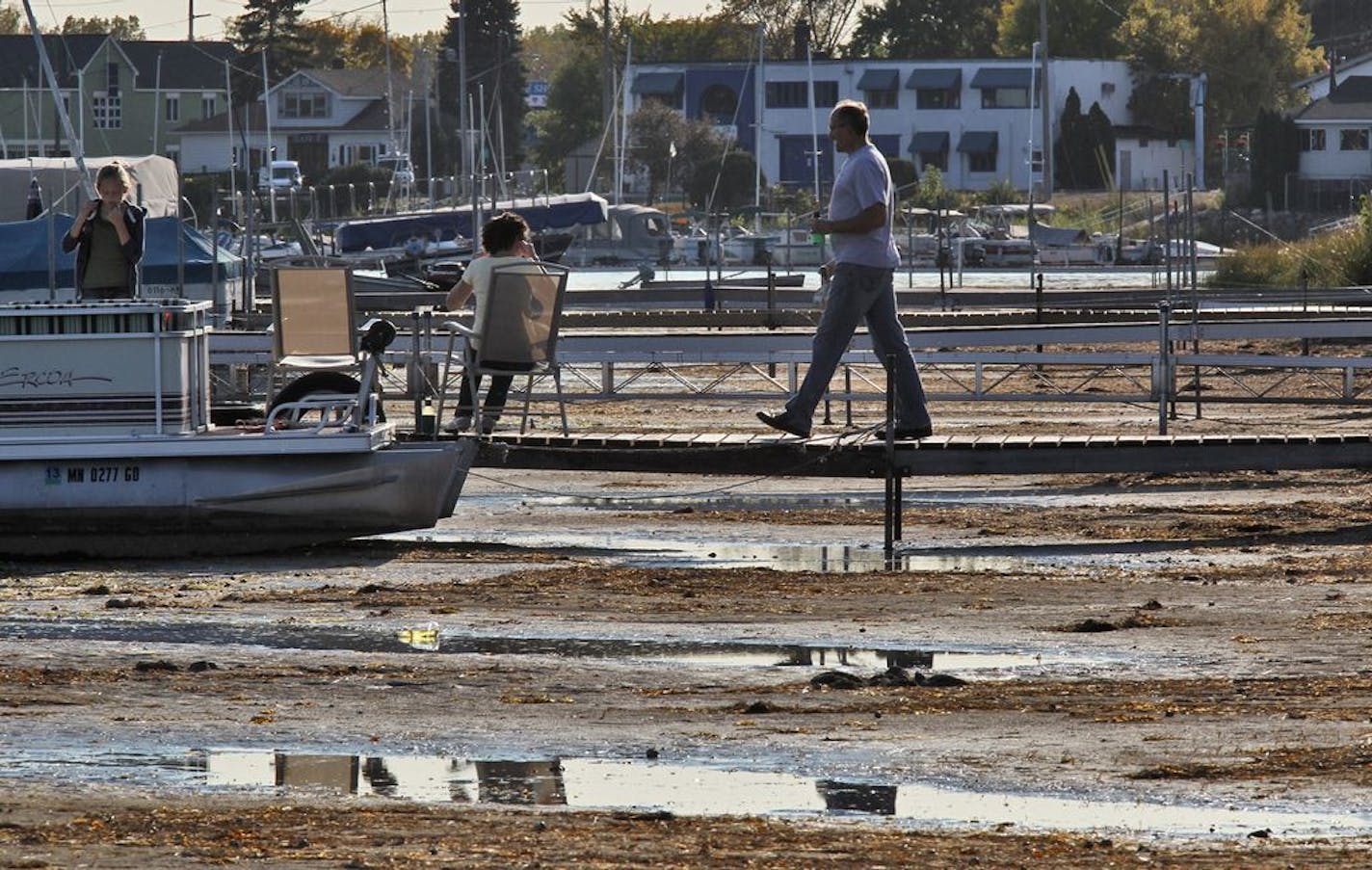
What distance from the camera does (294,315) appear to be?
53.5ft

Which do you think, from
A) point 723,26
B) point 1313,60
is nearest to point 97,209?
point 1313,60

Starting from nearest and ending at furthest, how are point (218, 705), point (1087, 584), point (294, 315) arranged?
point (218, 705) → point (1087, 584) → point (294, 315)

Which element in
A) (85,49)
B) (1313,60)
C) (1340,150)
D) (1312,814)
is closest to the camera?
(1312,814)

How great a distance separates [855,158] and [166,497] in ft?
14.2

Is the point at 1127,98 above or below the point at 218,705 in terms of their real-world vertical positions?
above

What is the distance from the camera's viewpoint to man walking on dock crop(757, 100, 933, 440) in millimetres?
14539

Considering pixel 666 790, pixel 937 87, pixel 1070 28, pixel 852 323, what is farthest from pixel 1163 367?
pixel 1070 28

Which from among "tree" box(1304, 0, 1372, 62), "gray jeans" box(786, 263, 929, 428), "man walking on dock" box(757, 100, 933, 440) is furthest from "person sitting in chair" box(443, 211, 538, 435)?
"tree" box(1304, 0, 1372, 62)

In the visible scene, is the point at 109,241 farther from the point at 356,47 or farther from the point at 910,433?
the point at 356,47

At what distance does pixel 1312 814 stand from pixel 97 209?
979 centimetres

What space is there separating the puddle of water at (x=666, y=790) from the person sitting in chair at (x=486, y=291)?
7233 mm

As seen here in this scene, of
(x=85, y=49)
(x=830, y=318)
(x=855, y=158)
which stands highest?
(x=85, y=49)

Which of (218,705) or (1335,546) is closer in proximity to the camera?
(218,705)

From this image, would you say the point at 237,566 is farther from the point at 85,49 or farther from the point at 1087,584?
the point at 85,49
